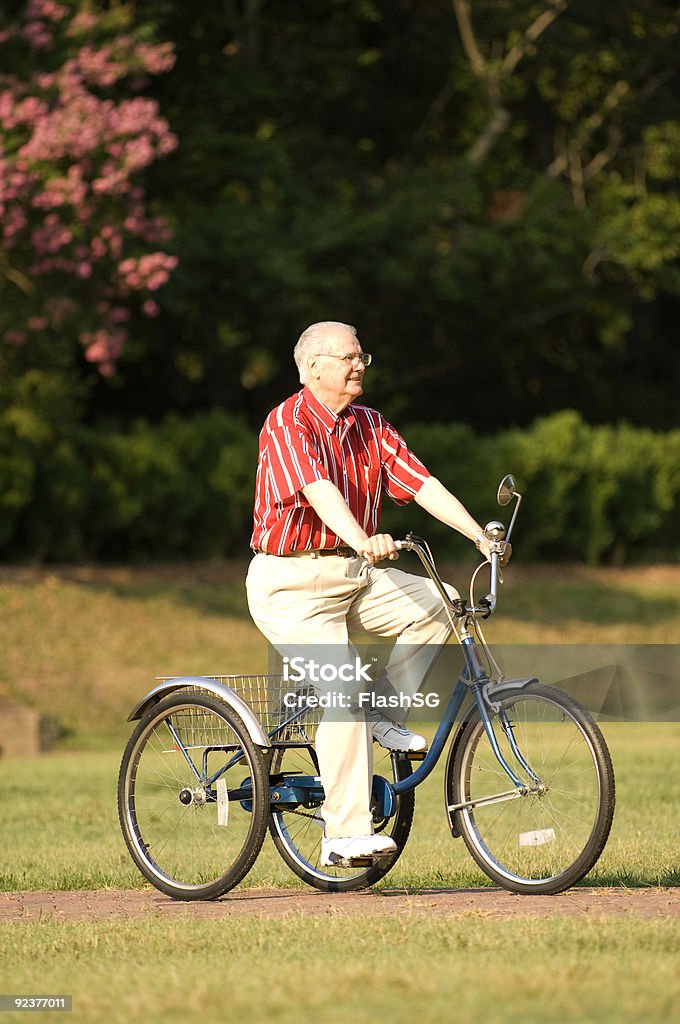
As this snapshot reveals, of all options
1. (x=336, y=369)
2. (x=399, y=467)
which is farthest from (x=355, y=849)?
(x=336, y=369)

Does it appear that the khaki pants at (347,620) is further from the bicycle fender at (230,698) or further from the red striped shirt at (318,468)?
the bicycle fender at (230,698)

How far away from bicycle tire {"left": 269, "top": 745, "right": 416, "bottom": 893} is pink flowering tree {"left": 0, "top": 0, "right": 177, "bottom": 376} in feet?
42.1

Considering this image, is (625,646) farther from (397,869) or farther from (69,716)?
(397,869)

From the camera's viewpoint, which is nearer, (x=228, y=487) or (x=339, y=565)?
(x=339, y=565)

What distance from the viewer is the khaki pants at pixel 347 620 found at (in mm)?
5719

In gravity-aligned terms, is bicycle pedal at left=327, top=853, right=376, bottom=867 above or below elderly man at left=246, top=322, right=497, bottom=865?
below

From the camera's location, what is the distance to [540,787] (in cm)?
563

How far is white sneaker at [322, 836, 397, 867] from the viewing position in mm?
5672

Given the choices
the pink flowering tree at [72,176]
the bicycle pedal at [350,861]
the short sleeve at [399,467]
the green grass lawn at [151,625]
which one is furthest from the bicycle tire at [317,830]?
the pink flowering tree at [72,176]

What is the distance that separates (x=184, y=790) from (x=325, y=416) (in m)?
1.50

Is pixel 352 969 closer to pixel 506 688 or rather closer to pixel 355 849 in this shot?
pixel 355 849

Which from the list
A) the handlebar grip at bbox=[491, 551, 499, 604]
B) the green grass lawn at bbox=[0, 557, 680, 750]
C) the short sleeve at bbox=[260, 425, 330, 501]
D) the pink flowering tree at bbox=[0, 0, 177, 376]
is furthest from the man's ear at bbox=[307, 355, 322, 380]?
the pink flowering tree at bbox=[0, 0, 177, 376]

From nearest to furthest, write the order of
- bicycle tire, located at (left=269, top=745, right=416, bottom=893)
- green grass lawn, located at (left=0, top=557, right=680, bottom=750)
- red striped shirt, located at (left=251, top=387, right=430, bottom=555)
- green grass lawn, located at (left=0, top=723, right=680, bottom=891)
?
red striped shirt, located at (left=251, top=387, right=430, bottom=555)
bicycle tire, located at (left=269, top=745, right=416, bottom=893)
green grass lawn, located at (left=0, top=723, right=680, bottom=891)
green grass lawn, located at (left=0, top=557, right=680, bottom=750)

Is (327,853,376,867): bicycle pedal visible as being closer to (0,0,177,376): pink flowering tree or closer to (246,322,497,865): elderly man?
(246,322,497,865): elderly man
